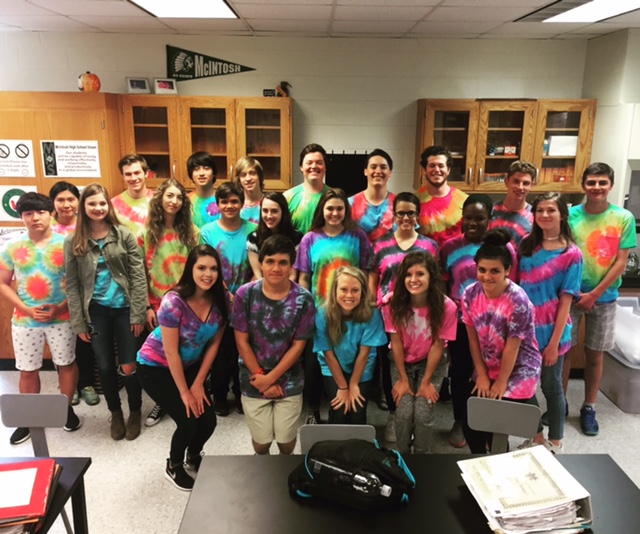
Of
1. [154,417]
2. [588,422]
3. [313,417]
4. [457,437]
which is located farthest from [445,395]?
[154,417]

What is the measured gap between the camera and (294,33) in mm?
4516

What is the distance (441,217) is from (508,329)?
994 mm

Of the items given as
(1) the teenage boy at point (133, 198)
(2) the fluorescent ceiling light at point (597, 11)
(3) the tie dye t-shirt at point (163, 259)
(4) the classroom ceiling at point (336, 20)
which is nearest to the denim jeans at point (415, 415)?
(3) the tie dye t-shirt at point (163, 259)

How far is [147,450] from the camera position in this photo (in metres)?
3.02

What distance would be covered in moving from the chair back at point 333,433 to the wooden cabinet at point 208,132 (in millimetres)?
3013

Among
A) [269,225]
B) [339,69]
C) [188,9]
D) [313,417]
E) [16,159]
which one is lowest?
[313,417]

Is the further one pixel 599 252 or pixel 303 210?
pixel 303 210

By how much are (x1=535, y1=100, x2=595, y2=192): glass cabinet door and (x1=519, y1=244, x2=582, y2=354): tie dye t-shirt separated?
214 cm

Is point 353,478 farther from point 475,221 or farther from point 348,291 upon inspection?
point 475,221

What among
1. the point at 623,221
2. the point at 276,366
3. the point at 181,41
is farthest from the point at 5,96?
the point at 623,221

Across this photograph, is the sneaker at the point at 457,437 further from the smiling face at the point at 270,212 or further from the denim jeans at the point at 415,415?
the smiling face at the point at 270,212

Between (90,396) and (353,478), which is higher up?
(353,478)

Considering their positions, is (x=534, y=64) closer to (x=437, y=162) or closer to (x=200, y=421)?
(x=437, y=162)

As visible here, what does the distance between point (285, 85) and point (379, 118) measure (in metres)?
0.93
